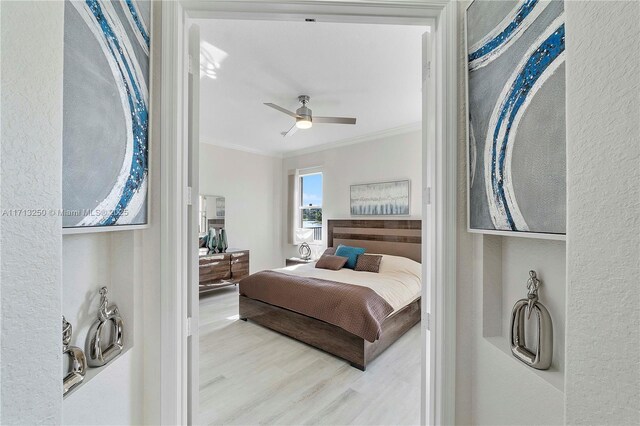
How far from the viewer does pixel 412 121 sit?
389cm

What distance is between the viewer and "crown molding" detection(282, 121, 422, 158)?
13.2 feet

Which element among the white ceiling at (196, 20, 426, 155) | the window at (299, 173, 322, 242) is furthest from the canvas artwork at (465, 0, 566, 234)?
the window at (299, 173, 322, 242)

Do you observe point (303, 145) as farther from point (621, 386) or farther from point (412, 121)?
point (621, 386)

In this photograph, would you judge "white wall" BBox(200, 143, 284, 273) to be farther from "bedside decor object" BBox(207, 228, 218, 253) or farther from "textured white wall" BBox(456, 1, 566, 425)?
"textured white wall" BBox(456, 1, 566, 425)

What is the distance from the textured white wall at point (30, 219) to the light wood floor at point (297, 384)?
171cm

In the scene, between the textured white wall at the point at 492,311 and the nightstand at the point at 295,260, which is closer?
the textured white wall at the point at 492,311

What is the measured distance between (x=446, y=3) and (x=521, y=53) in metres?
0.49

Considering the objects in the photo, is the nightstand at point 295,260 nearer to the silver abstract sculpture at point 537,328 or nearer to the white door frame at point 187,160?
the white door frame at point 187,160

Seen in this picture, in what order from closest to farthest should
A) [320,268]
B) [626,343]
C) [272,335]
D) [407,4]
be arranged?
[626,343] → [407,4] → [272,335] → [320,268]

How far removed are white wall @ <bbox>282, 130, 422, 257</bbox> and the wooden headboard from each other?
18 cm

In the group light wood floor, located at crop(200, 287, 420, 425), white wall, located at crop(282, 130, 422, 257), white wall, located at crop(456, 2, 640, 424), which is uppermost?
white wall, located at crop(282, 130, 422, 257)

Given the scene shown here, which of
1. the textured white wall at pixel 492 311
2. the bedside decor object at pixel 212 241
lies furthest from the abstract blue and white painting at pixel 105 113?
the bedside decor object at pixel 212 241

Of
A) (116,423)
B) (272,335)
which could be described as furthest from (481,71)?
(272,335)

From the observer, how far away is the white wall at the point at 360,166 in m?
4.08
